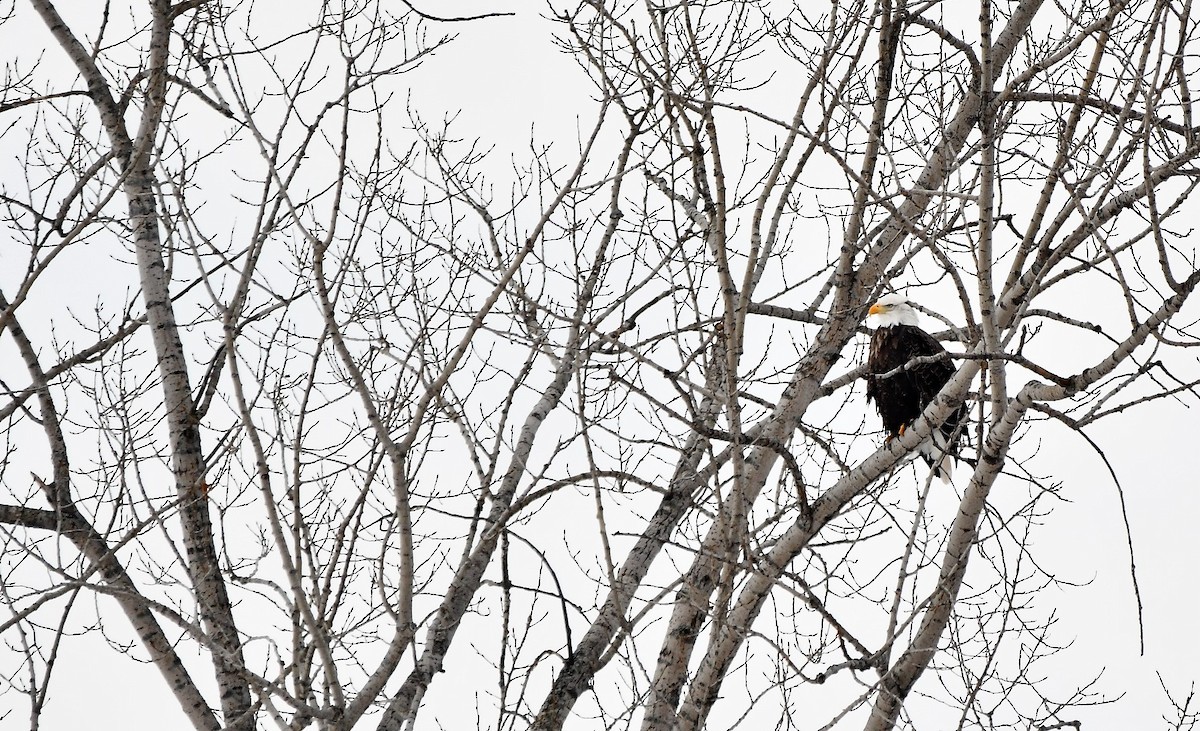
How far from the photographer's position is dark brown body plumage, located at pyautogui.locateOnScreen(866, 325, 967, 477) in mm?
5523

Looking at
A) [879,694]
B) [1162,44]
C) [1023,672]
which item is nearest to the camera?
[1162,44]

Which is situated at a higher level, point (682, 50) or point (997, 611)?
point (682, 50)

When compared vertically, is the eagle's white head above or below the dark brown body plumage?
above

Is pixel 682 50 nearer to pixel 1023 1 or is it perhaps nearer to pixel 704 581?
pixel 1023 1

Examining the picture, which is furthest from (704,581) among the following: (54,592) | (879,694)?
(54,592)

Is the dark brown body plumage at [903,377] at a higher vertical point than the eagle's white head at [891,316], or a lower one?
lower

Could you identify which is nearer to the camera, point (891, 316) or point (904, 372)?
point (904, 372)

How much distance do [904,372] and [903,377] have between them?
0.36 metres

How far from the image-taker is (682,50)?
3.79m

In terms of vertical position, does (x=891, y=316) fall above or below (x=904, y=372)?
above

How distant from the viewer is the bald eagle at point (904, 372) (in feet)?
18.1

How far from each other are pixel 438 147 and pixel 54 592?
6.69 ft

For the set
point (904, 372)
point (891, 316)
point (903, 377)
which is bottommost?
point (904, 372)

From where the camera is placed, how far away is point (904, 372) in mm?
5395
